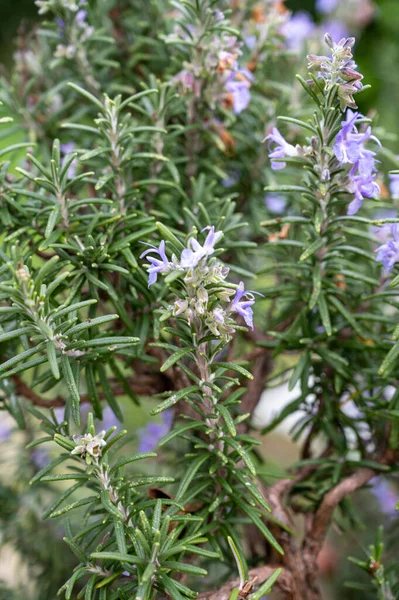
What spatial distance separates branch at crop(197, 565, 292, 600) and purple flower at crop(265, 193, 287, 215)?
53 centimetres

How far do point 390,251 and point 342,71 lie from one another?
0.62ft

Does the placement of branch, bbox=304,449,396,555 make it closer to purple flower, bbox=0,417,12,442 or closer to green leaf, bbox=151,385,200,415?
green leaf, bbox=151,385,200,415

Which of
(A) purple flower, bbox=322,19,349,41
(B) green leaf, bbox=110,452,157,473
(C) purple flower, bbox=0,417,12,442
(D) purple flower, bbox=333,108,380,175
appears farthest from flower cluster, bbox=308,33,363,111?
(A) purple flower, bbox=322,19,349,41

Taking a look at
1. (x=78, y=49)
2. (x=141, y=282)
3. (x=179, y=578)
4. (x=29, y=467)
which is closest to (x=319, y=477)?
(x=179, y=578)

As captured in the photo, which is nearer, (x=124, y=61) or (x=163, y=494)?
(x=163, y=494)

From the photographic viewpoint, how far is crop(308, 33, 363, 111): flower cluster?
0.55 meters

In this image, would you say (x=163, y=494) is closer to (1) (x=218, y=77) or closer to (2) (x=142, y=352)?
(2) (x=142, y=352)

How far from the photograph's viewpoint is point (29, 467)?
3.41 feet

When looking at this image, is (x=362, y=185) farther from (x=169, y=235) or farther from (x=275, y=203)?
(x=275, y=203)

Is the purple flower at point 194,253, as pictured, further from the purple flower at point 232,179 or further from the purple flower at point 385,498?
the purple flower at point 385,498

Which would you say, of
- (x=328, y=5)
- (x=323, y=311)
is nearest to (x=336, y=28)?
(x=328, y=5)

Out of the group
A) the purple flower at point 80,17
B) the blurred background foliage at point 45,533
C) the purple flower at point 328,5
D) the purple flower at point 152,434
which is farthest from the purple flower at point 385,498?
the purple flower at point 328,5

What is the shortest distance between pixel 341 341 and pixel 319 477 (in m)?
0.20

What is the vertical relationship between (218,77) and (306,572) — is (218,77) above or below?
above
